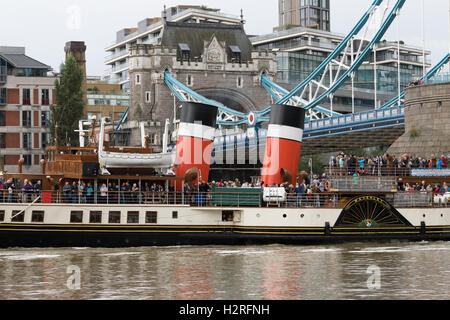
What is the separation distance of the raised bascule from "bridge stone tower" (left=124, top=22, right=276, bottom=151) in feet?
271

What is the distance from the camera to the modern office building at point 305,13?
16525cm

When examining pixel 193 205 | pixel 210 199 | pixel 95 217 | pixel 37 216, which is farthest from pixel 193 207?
pixel 37 216

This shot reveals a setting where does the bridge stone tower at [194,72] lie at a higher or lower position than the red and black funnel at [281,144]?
higher

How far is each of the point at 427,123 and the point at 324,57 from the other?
314ft

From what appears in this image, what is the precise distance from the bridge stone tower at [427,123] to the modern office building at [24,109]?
4355cm

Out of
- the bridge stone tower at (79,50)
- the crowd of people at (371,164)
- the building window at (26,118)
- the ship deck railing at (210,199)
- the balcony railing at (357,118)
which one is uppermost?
the bridge stone tower at (79,50)

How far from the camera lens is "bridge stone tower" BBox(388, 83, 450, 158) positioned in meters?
49.1

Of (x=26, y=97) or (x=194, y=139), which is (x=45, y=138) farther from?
(x=194, y=139)

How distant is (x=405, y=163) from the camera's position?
37312mm

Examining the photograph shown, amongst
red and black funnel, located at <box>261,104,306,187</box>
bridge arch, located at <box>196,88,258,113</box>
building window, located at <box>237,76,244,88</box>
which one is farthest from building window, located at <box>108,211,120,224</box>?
building window, located at <box>237,76,244,88</box>

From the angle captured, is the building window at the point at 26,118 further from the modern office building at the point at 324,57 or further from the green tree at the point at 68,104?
the modern office building at the point at 324,57

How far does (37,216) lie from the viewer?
3238 centimetres

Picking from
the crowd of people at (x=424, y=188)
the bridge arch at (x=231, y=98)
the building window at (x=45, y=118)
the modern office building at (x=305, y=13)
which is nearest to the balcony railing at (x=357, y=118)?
the building window at (x=45, y=118)

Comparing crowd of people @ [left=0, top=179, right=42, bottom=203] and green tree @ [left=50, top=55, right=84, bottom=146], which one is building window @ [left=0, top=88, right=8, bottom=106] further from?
crowd of people @ [left=0, top=179, right=42, bottom=203]
